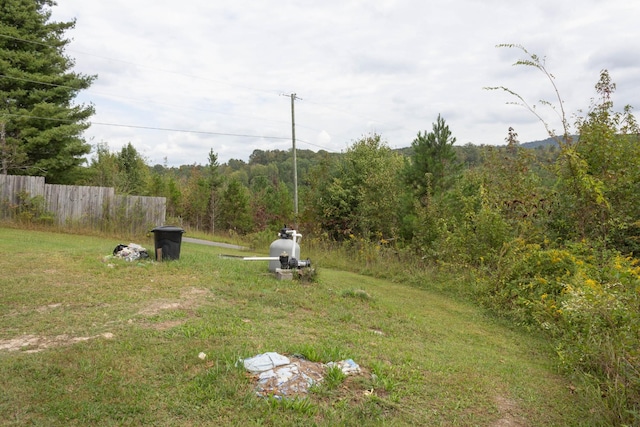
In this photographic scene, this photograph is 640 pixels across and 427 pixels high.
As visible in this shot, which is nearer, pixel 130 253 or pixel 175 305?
pixel 175 305

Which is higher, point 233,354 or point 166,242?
point 166,242

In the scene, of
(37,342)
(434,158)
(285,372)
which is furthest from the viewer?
(434,158)

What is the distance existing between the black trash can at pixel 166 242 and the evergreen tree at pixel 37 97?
39.6 ft

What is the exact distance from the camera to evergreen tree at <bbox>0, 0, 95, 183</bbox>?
17.5 meters

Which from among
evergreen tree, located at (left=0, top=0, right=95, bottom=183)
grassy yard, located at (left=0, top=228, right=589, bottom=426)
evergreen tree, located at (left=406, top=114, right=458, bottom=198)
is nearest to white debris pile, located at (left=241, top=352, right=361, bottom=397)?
grassy yard, located at (left=0, top=228, right=589, bottom=426)

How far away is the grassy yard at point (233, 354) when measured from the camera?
3203mm

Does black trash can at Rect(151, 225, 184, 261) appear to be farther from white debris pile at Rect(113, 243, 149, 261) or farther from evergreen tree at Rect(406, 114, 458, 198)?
evergreen tree at Rect(406, 114, 458, 198)

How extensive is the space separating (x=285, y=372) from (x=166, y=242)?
6061 millimetres

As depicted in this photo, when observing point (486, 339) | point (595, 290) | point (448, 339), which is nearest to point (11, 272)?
point (448, 339)

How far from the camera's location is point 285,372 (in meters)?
3.60

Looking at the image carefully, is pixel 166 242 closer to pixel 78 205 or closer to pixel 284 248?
pixel 284 248

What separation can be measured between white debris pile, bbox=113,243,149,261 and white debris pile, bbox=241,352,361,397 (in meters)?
5.71

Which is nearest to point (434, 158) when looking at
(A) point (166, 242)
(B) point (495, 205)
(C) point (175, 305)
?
(B) point (495, 205)

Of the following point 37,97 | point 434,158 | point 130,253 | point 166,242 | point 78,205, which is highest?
point 37,97
